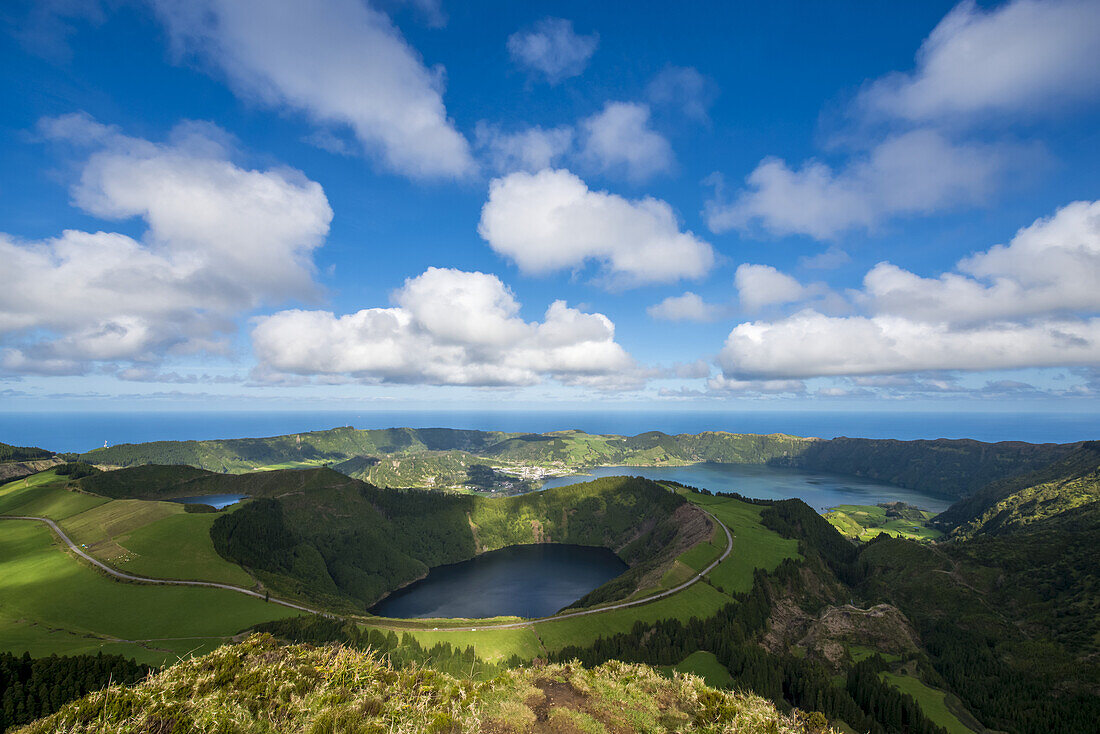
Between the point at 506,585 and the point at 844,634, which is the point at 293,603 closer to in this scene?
the point at 506,585

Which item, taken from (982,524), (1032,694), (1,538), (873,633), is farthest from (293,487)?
(982,524)

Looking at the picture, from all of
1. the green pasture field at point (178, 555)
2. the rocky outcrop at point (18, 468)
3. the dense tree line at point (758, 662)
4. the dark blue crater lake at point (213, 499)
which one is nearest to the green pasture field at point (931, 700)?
the dense tree line at point (758, 662)

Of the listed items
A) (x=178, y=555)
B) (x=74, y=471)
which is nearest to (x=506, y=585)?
(x=178, y=555)

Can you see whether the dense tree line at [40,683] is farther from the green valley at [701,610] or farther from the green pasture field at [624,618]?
the green pasture field at [624,618]

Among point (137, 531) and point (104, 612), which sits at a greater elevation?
point (137, 531)

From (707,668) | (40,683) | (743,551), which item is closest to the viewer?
(40,683)

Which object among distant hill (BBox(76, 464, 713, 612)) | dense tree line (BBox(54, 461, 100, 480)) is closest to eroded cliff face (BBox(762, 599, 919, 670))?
distant hill (BBox(76, 464, 713, 612))

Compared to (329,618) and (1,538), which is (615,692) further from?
(1,538)
